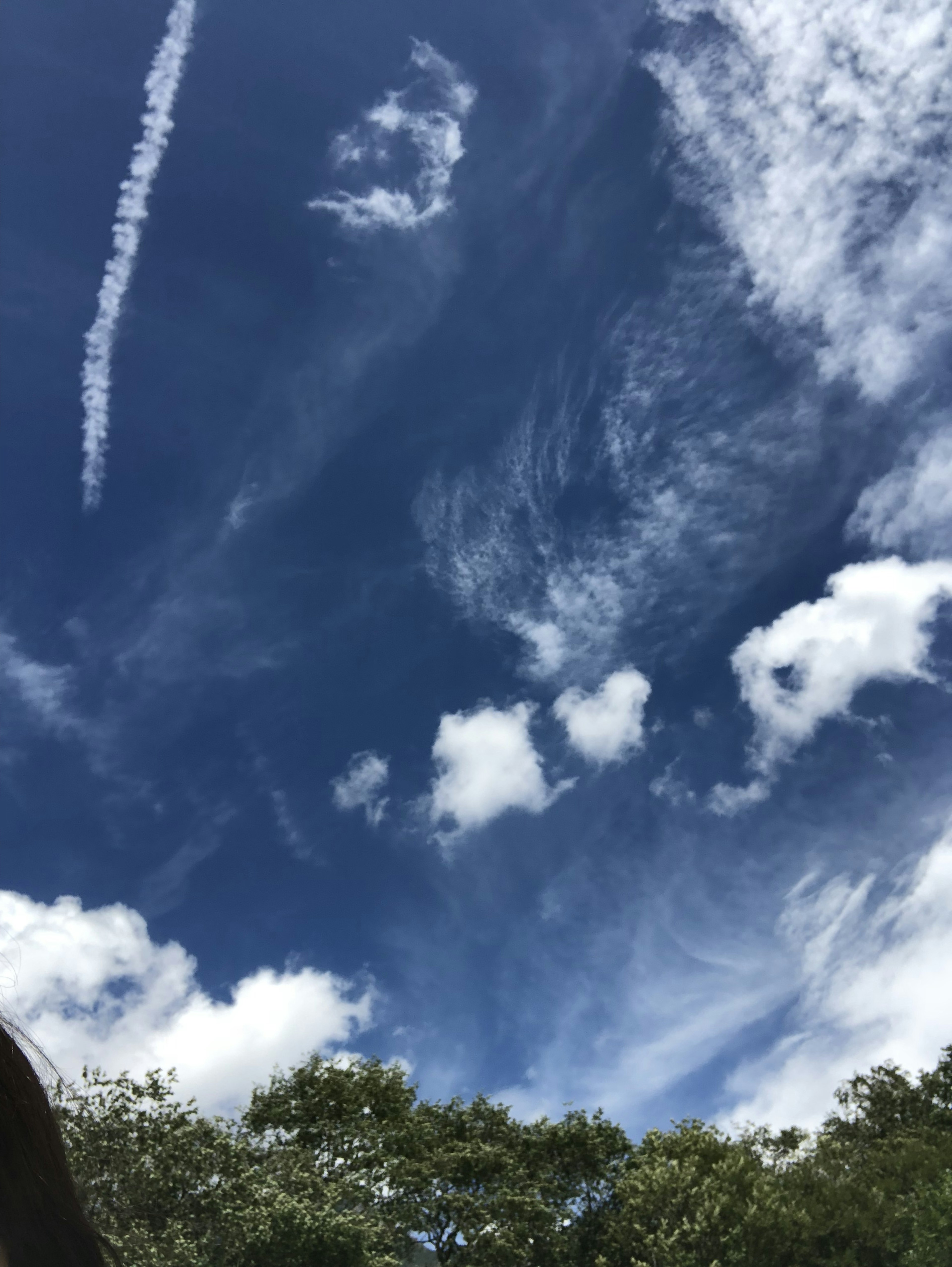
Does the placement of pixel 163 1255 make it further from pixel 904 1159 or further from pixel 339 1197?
pixel 904 1159

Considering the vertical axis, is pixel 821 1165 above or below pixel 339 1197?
below

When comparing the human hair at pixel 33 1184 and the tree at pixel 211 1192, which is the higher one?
the tree at pixel 211 1192

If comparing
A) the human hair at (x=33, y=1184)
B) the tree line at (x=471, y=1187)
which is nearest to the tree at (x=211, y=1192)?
the tree line at (x=471, y=1187)

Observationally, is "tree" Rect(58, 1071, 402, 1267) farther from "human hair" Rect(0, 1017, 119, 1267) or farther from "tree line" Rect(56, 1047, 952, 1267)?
"human hair" Rect(0, 1017, 119, 1267)

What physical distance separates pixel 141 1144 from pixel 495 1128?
675 inches

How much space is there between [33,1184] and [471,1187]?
44.4 metres

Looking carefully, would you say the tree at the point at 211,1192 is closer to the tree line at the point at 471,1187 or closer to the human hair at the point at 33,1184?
the tree line at the point at 471,1187

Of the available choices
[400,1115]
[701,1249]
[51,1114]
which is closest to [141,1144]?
[400,1115]

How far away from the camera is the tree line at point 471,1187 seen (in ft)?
101

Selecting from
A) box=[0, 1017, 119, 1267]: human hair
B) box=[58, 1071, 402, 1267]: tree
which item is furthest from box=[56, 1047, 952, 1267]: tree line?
box=[0, 1017, 119, 1267]: human hair

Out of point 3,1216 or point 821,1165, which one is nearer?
point 3,1216

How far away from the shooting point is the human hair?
6.02 feet

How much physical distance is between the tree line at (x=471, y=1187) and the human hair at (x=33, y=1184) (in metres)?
29.3

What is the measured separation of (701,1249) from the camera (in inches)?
1312
